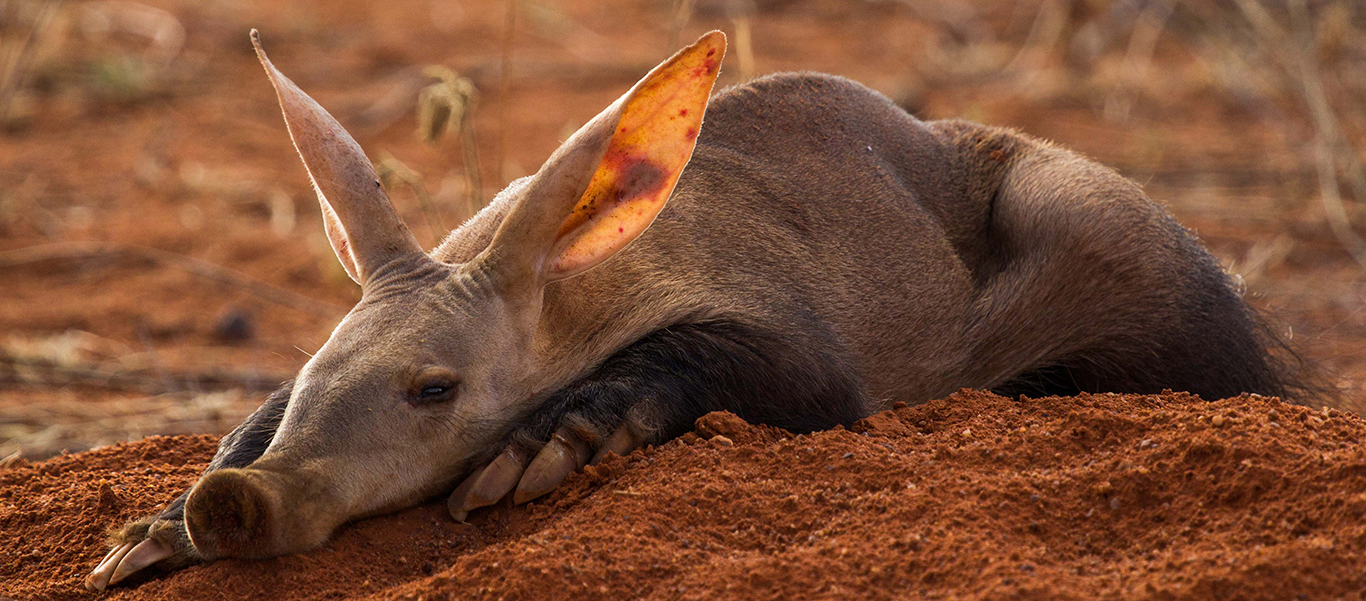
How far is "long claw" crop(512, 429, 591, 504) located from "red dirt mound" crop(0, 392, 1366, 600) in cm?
4

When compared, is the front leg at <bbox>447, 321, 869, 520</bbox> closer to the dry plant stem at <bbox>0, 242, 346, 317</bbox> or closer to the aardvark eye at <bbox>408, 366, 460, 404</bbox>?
the aardvark eye at <bbox>408, 366, 460, 404</bbox>

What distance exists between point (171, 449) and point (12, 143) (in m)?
6.41

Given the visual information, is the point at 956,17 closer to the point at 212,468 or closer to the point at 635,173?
the point at 635,173

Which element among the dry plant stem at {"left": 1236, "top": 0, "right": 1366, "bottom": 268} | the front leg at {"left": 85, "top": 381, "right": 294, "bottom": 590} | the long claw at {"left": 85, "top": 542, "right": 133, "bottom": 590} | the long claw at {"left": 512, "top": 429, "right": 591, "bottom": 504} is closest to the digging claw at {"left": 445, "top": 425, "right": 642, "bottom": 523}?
the long claw at {"left": 512, "top": 429, "right": 591, "bottom": 504}

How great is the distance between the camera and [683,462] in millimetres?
2967

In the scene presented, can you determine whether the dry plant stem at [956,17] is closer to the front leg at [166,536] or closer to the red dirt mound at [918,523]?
the red dirt mound at [918,523]

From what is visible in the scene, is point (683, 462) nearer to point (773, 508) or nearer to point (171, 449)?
point (773, 508)

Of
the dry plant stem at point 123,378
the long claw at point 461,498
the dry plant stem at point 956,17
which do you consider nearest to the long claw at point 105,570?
the long claw at point 461,498

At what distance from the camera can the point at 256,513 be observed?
2.80m

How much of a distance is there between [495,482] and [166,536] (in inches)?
29.4

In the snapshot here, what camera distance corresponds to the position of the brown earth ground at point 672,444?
2.55 metres

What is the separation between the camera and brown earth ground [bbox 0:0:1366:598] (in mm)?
2553

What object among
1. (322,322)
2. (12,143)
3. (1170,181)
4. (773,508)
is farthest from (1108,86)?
(773,508)

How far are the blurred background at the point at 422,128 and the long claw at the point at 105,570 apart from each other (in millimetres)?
1116
